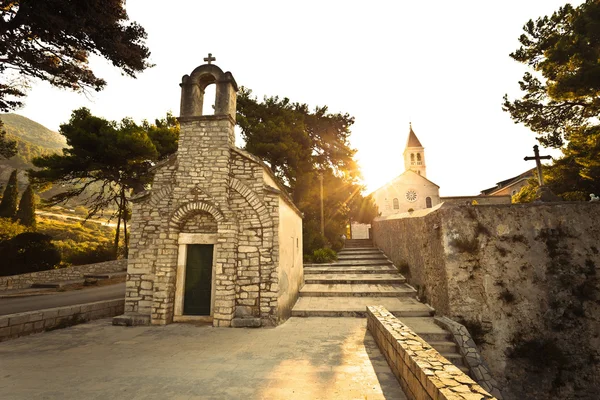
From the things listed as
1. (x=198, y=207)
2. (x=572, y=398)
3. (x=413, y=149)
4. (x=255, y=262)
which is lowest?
(x=572, y=398)

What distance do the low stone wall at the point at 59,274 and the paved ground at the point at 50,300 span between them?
3.13 meters

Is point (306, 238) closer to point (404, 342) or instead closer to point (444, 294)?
point (444, 294)

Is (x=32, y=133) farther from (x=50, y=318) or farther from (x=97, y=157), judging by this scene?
(x=50, y=318)

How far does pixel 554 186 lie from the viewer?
1248 centimetres

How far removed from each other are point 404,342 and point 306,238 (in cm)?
1326

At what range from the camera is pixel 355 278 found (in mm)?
11391

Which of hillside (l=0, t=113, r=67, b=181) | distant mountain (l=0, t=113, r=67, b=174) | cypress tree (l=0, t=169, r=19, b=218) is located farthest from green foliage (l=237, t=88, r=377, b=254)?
distant mountain (l=0, t=113, r=67, b=174)

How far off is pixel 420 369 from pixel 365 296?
6930 mm

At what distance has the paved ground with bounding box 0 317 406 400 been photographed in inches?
143

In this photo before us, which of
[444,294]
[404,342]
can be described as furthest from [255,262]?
[444,294]

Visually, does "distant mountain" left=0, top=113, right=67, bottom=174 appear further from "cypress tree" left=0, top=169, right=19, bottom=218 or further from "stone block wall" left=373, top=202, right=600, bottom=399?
"stone block wall" left=373, top=202, right=600, bottom=399

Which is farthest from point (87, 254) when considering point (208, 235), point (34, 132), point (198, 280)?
point (34, 132)

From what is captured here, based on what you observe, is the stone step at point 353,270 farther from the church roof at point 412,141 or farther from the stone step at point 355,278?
the church roof at point 412,141

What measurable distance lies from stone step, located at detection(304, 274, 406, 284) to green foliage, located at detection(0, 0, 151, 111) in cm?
1060
